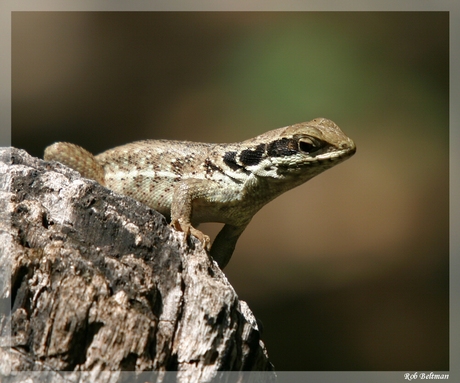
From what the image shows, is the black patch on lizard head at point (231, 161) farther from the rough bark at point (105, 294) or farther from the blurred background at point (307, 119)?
the blurred background at point (307, 119)

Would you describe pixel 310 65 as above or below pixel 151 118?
above

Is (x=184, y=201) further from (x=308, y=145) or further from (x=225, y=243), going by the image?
(x=308, y=145)

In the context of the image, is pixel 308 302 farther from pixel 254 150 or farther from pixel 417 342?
pixel 254 150

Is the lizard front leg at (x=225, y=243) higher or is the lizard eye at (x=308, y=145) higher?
the lizard eye at (x=308, y=145)

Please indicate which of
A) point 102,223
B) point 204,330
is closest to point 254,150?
point 102,223

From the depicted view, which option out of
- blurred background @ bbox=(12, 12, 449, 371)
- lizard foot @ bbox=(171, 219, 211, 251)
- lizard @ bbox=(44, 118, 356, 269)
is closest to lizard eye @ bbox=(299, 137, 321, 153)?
lizard @ bbox=(44, 118, 356, 269)

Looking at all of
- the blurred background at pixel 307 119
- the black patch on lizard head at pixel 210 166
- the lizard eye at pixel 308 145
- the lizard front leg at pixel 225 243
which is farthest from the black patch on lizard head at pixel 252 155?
the blurred background at pixel 307 119
